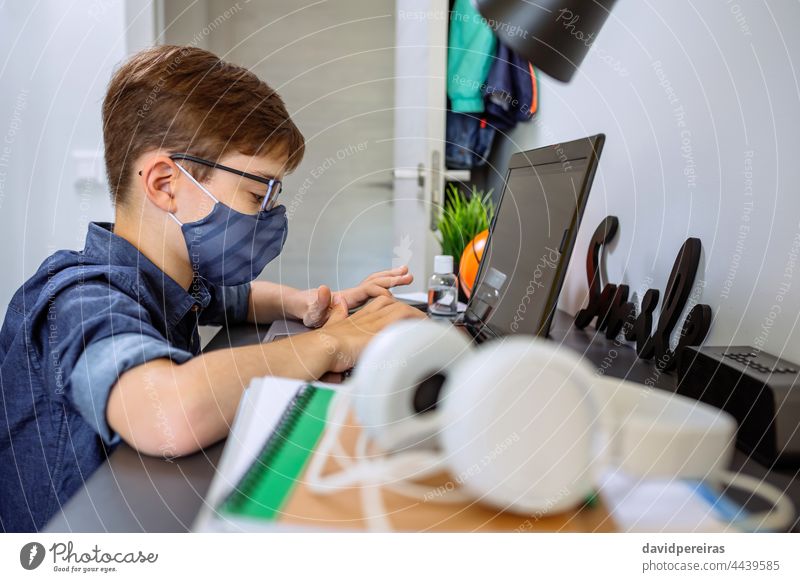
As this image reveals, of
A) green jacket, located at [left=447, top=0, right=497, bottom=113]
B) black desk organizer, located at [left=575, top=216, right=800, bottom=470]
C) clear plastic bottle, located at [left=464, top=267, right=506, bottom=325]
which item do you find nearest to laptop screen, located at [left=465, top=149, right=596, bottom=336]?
clear plastic bottle, located at [left=464, top=267, right=506, bottom=325]

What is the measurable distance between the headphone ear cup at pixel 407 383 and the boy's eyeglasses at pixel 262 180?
0.22m

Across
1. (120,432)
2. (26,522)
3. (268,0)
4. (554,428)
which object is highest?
(268,0)

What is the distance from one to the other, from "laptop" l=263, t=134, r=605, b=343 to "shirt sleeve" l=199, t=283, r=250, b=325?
2.0 inches

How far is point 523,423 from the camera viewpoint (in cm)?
25

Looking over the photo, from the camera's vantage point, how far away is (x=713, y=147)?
49 centimetres

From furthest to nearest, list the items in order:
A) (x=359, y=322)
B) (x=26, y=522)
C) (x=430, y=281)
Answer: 1. (x=430, y=281)
2. (x=359, y=322)
3. (x=26, y=522)

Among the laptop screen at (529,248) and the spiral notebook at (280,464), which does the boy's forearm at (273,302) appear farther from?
the spiral notebook at (280,464)

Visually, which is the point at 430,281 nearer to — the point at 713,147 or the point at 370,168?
the point at 370,168

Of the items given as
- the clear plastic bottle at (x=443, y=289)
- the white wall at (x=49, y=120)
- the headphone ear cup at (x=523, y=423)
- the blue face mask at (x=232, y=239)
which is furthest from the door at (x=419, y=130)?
the headphone ear cup at (x=523, y=423)

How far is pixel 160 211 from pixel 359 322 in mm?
188

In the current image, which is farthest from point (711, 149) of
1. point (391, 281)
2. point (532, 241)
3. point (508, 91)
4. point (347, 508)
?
point (508, 91)

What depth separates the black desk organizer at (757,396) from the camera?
1.07ft
